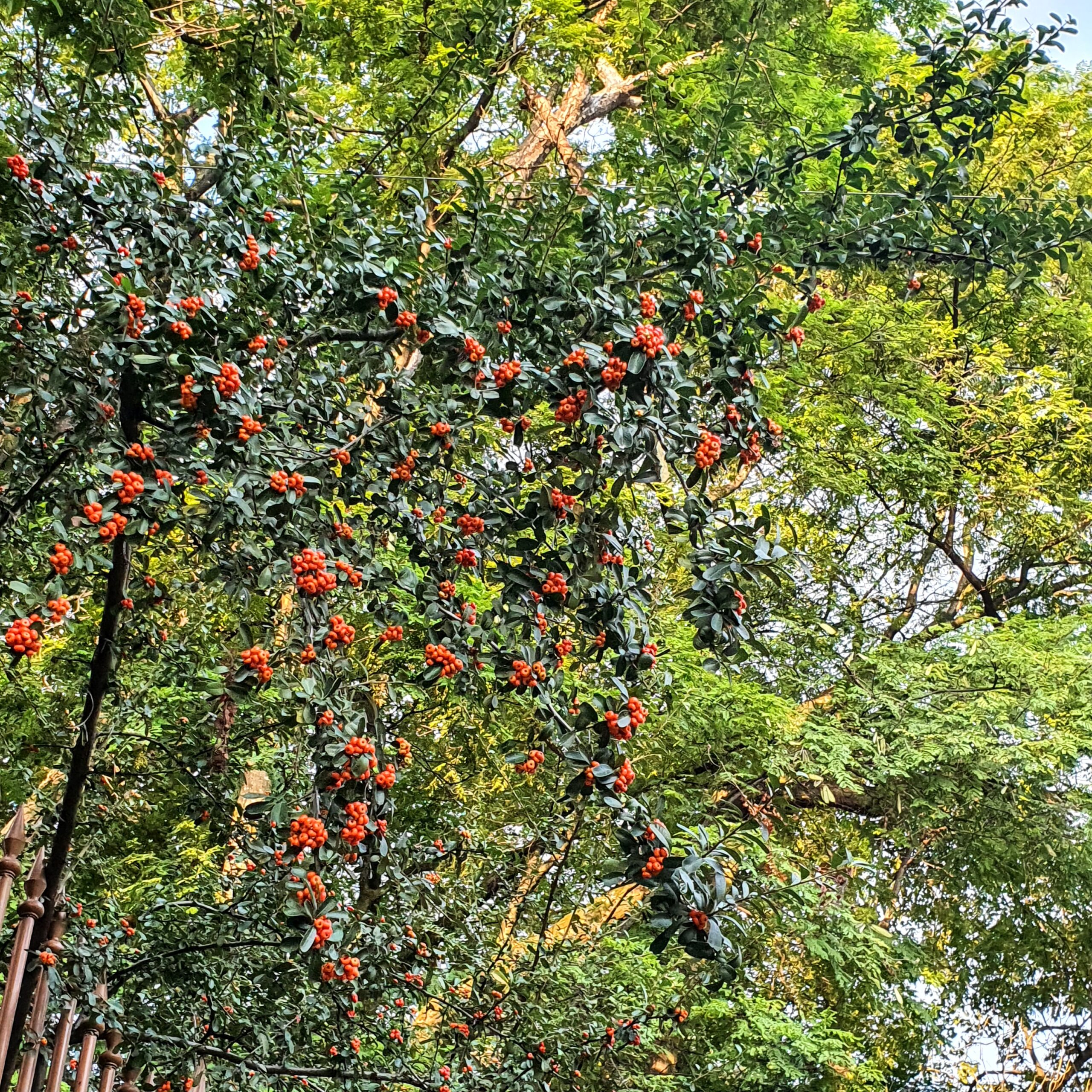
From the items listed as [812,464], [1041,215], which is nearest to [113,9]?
[1041,215]

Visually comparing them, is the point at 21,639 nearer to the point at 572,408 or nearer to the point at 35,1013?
the point at 572,408

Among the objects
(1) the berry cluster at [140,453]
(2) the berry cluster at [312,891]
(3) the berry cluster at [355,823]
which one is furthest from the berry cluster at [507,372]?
(2) the berry cluster at [312,891]

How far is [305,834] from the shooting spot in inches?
55.1

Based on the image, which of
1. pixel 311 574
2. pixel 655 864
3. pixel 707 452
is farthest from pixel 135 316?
pixel 655 864

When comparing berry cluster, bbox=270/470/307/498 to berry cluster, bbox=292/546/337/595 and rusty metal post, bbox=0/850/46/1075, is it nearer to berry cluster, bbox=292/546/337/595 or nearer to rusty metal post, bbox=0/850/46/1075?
berry cluster, bbox=292/546/337/595

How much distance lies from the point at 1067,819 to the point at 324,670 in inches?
237

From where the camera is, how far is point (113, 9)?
134 inches

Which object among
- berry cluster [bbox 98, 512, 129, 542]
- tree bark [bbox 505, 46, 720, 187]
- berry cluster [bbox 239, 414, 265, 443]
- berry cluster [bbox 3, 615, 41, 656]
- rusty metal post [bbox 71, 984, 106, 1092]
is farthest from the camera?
tree bark [bbox 505, 46, 720, 187]

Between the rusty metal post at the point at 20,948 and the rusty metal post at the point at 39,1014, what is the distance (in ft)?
0.11

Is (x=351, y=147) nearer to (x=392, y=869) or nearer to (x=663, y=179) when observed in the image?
(x=663, y=179)

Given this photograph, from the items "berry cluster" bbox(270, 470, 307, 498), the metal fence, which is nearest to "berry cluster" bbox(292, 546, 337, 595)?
"berry cluster" bbox(270, 470, 307, 498)

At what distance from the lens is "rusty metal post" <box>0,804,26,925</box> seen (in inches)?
70.5

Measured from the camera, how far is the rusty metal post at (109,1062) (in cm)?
196

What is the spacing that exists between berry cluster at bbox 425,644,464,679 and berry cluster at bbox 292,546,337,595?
0.23 metres
